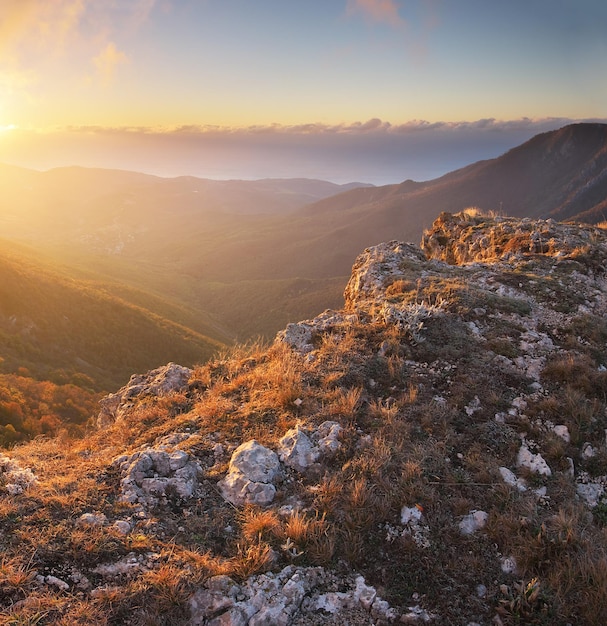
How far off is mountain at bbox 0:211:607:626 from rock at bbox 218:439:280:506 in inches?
0.9

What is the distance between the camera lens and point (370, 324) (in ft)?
27.0

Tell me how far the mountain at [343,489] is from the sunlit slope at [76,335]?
24.7 metres

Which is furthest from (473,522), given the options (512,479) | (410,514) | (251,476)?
(251,476)

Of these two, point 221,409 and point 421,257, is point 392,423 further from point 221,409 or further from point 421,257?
point 421,257

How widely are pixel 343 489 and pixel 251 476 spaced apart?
3.74 feet

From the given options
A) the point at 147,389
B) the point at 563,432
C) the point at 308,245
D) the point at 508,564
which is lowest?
the point at 147,389

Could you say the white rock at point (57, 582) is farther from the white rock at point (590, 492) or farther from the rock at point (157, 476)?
the white rock at point (590, 492)

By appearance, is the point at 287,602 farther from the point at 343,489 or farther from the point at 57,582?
the point at 57,582

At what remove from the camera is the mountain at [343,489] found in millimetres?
3359

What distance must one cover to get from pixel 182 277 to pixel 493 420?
130274 mm

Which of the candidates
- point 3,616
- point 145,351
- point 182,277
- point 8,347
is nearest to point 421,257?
point 3,616

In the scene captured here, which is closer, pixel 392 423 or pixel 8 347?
pixel 392 423

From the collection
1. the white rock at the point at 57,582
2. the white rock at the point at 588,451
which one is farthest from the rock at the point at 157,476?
the white rock at the point at 588,451

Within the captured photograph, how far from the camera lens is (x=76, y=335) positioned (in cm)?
3600
